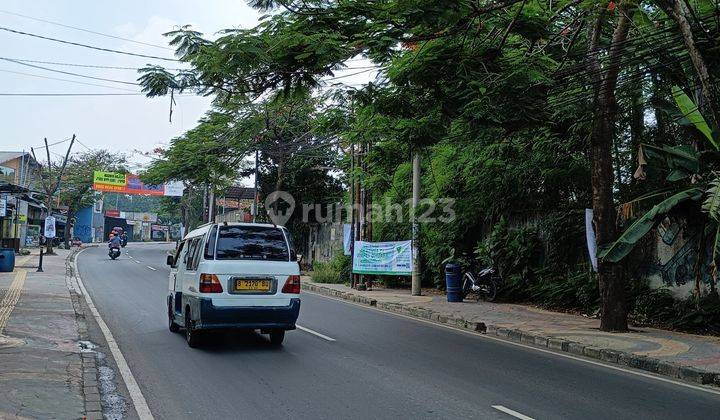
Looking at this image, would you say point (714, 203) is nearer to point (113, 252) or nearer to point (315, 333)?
point (315, 333)

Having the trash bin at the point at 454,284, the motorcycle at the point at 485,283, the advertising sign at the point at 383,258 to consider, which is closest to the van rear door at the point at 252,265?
the trash bin at the point at 454,284

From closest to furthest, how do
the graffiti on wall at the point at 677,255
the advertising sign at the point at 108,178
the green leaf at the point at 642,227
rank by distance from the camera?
the green leaf at the point at 642,227 → the graffiti on wall at the point at 677,255 → the advertising sign at the point at 108,178

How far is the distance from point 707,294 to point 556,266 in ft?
14.7

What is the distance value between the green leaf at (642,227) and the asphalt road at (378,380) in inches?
102

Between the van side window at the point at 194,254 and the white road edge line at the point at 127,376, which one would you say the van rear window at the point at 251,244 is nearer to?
the van side window at the point at 194,254

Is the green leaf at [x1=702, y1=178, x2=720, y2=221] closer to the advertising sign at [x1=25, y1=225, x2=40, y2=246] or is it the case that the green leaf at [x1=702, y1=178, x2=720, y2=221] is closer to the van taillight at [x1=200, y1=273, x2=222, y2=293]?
the van taillight at [x1=200, y1=273, x2=222, y2=293]

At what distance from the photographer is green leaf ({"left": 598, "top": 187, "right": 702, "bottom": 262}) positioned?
10711 millimetres

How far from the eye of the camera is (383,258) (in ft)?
69.1

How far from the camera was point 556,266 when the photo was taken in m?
16.1

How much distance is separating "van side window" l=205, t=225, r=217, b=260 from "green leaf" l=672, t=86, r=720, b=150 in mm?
8633

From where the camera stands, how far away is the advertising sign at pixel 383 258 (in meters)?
20.1

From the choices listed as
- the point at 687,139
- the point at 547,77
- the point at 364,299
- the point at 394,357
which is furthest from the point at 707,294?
the point at 364,299

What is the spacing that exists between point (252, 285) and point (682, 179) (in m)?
8.88

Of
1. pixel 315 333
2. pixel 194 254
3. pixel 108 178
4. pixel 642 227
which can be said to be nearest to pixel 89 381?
pixel 194 254
